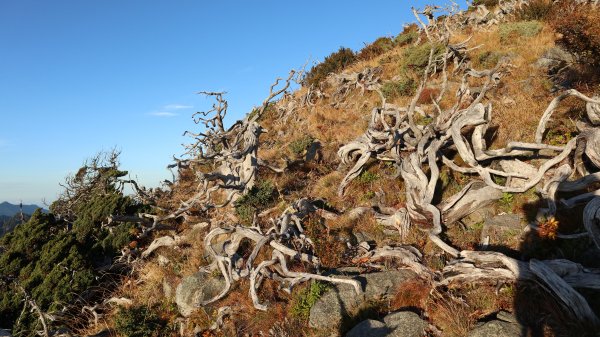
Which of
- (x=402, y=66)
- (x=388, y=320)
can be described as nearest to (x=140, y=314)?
(x=388, y=320)

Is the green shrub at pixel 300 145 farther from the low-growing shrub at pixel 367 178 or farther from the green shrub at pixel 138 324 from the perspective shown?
the green shrub at pixel 138 324

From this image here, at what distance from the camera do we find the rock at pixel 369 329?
19.0ft

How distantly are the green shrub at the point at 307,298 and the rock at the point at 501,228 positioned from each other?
134 inches

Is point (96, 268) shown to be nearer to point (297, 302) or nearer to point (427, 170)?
point (297, 302)

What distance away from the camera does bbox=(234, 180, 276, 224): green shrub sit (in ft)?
39.2

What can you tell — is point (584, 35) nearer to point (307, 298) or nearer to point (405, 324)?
point (405, 324)

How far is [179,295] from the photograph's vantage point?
355 inches

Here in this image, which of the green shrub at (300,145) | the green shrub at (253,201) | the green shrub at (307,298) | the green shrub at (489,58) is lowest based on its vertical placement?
the green shrub at (307,298)

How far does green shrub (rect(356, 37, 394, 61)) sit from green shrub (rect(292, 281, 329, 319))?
76.6ft

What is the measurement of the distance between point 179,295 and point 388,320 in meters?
5.40

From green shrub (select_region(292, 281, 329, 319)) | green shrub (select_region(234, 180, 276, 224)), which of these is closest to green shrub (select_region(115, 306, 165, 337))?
green shrub (select_region(292, 281, 329, 319))

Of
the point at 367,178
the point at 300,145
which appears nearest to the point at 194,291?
the point at 367,178

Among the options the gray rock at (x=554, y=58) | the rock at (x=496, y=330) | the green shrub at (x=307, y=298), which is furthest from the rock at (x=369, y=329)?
the gray rock at (x=554, y=58)

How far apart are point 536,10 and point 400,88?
8532mm
